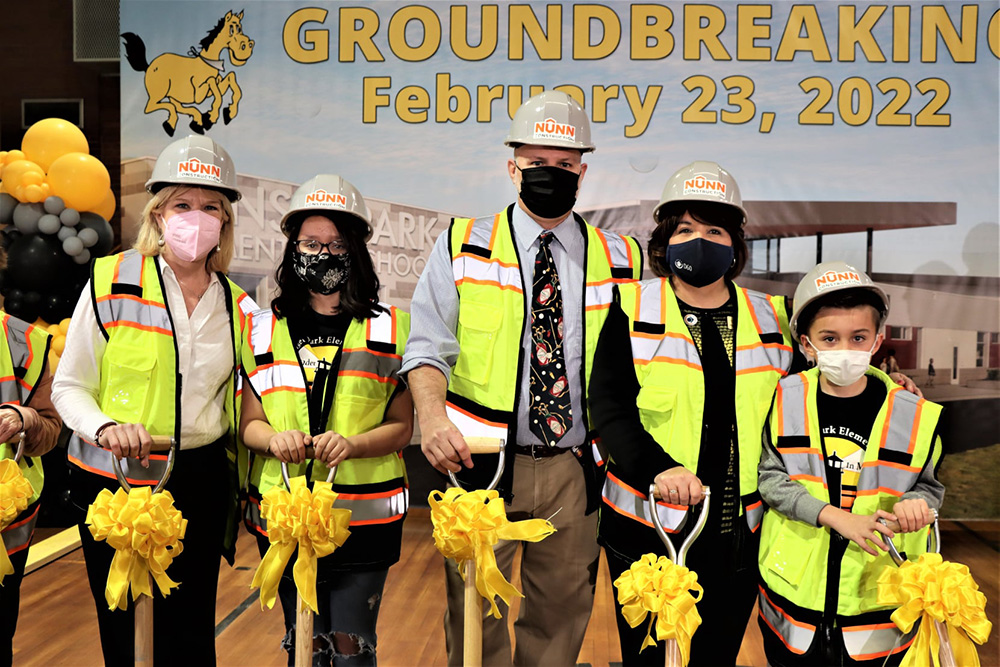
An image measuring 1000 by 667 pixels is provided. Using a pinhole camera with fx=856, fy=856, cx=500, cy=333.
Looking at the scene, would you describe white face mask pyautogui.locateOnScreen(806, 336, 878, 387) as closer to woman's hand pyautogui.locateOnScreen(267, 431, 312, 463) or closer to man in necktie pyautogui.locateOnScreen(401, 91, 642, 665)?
man in necktie pyautogui.locateOnScreen(401, 91, 642, 665)

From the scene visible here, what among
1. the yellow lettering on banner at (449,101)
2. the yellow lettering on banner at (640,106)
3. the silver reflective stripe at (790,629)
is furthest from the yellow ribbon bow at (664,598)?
the yellow lettering on banner at (449,101)

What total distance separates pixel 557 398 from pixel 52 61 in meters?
6.02

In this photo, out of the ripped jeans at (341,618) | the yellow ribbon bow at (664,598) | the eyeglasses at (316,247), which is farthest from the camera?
the eyeglasses at (316,247)

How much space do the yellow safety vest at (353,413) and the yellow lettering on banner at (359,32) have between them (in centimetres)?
372

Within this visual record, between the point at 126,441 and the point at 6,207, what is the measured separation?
13.1 feet

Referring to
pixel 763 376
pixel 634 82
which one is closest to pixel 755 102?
pixel 634 82

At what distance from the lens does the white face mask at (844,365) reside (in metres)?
2.08

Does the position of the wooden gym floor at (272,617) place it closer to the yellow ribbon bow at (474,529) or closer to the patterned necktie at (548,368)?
the patterned necktie at (548,368)

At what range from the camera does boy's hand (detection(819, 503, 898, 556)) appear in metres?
1.93

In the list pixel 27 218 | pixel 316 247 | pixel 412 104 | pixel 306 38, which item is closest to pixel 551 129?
pixel 316 247

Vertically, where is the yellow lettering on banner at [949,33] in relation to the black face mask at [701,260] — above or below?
above

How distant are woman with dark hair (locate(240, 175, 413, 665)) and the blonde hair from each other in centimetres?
23

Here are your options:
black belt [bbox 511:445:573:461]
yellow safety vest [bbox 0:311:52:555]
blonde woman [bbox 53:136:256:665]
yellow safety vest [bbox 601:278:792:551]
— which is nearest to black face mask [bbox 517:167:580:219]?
yellow safety vest [bbox 601:278:792:551]

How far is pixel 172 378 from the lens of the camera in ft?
7.70
